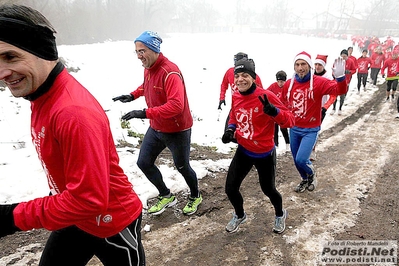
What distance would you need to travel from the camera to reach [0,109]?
318 inches

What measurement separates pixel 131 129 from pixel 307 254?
5643 millimetres

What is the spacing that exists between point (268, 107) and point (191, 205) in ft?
6.41

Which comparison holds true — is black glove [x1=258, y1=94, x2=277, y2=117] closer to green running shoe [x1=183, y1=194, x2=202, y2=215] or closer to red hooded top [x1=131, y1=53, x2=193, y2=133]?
red hooded top [x1=131, y1=53, x2=193, y2=133]

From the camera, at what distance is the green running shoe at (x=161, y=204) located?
4.24 metres

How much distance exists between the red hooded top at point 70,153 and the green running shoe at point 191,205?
9.34ft

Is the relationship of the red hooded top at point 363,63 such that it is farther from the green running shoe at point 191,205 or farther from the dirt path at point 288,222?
the green running shoe at point 191,205

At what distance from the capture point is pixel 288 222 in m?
4.16

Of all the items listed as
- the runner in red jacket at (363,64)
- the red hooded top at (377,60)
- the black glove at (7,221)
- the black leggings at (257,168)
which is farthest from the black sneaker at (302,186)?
the red hooded top at (377,60)

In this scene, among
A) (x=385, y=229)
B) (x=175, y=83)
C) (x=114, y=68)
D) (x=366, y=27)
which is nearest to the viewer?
(x=175, y=83)

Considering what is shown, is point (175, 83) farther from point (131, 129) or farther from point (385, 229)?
point (131, 129)

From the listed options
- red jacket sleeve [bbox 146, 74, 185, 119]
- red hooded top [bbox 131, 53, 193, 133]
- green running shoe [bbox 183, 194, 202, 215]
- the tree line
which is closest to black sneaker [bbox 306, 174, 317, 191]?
green running shoe [bbox 183, 194, 202, 215]

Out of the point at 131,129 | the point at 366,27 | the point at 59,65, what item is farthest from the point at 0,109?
the point at 366,27

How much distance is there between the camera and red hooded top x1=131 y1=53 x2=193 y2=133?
11.1 ft

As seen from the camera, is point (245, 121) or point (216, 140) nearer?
point (245, 121)
